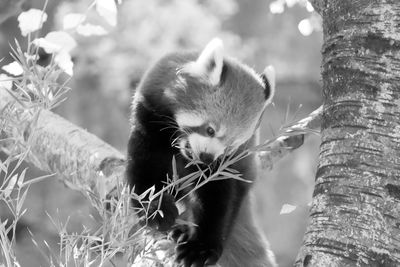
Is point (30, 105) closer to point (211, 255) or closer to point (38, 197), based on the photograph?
→ point (211, 255)

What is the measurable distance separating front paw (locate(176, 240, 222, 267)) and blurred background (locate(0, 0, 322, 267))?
1.07 metres

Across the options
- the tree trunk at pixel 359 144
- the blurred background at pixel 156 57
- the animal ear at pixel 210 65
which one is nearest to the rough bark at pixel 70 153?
the animal ear at pixel 210 65

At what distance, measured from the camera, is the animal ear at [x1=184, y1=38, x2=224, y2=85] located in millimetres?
2861

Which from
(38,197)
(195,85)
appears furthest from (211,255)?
(38,197)

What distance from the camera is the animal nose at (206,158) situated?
257 centimetres

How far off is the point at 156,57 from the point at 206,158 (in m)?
2.87

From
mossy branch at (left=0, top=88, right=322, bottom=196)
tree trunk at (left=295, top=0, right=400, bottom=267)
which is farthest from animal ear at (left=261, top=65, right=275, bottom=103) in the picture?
tree trunk at (left=295, top=0, right=400, bottom=267)

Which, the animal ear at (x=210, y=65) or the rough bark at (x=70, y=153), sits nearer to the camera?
the animal ear at (x=210, y=65)

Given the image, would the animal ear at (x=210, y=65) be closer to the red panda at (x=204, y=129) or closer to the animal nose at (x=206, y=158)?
the red panda at (x=204, y=129)

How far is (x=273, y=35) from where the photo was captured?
12172 millimetres

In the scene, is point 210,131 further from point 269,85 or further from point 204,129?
point 269,85

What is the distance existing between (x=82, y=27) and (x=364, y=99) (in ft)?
3.04

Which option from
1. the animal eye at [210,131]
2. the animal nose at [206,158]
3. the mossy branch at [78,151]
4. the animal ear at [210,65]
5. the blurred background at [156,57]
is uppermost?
the animal ear at [210,65]

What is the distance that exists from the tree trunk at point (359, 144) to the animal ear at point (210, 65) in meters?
0.80
